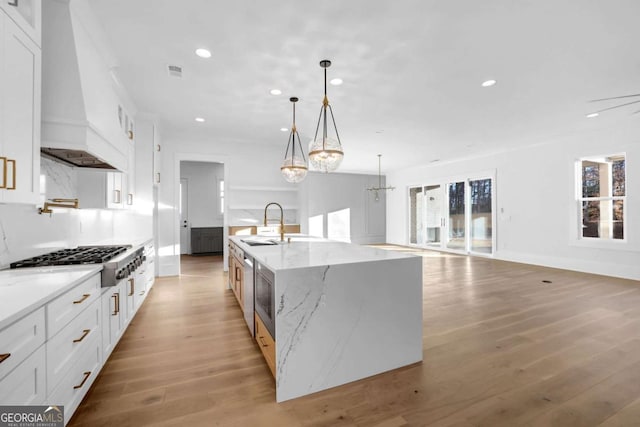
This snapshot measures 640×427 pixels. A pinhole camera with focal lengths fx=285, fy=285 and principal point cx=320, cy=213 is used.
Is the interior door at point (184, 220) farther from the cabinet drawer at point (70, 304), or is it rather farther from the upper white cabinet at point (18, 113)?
the upper white cabinet at point (18, 113)

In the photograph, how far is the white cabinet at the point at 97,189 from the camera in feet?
10.3

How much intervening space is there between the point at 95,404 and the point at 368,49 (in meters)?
3.57

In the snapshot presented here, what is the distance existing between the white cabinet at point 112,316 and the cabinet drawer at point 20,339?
2.97 ft

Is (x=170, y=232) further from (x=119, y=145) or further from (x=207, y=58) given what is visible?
(x=207, y=58)

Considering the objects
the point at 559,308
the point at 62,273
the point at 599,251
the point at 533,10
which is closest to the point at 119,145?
the point at 62,273

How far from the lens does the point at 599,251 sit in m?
5.52

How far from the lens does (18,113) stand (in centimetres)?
164

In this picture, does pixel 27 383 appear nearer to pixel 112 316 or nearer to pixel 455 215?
pixel 112 316

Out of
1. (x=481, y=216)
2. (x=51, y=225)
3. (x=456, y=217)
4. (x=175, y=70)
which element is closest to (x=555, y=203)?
(x=481, y=216)

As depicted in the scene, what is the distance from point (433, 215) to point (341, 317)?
8.22 m

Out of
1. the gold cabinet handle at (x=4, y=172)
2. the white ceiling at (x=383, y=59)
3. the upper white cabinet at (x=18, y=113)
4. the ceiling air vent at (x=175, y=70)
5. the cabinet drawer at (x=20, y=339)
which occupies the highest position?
the ceiling air vent at (x=175, y=70)

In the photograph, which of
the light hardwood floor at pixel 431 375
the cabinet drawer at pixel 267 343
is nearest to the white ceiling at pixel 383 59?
the cabinet drawer at pixel 267 343

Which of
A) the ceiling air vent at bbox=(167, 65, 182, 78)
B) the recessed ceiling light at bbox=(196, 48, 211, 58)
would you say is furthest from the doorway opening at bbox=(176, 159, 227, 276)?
the recessed ceiling light at bbox=(196, 48, 211, 58)

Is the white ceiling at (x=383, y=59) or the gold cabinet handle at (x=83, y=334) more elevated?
the white ceiling at (x=383, y=59)
